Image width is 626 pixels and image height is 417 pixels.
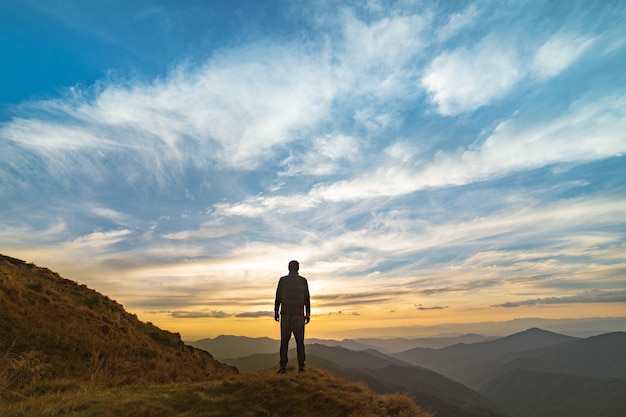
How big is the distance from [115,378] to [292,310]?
6.84 meters

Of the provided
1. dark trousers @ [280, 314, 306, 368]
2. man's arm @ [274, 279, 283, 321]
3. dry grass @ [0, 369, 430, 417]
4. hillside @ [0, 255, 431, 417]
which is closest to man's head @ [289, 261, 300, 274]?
man's arm @ [274, 279, 283, 321]

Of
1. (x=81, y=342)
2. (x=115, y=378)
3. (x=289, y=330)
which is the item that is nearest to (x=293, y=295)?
(x=289, y=330)

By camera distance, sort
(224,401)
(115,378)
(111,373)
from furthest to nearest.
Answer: (111,373) → (115,378) → (224,401)

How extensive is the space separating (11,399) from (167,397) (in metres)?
3.90

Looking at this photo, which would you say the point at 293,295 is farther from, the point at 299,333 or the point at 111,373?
the point at 111,373

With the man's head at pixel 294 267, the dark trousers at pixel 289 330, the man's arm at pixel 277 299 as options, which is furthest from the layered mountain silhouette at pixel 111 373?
the man's head at pixel 294 267

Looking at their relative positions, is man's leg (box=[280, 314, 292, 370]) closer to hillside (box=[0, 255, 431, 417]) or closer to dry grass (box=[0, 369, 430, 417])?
hillside (box=[0, 255, 431, 417])

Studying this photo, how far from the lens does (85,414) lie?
8.46 meters

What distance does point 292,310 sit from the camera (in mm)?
13414

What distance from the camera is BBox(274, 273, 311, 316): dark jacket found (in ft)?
44.1

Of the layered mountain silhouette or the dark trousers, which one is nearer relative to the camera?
the layered mountain silhouette

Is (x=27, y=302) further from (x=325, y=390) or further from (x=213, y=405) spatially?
(x=325, y=390)

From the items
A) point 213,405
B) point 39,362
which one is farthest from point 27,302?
point 213,405

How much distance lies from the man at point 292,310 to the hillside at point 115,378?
0.88m
